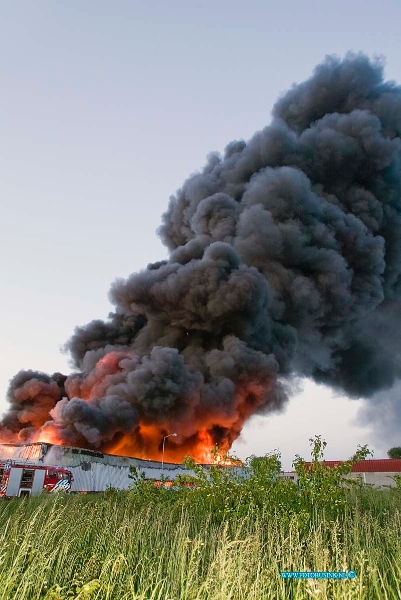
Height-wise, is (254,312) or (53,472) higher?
(254,312)

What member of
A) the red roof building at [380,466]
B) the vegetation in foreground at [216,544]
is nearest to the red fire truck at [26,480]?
the vegetation in foreground at [216,544]

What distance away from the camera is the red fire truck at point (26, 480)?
2316cm

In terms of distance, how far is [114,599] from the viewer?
5285 millimetres

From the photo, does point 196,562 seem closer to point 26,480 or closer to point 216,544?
point 216,544

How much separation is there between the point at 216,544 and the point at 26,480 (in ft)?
62.2

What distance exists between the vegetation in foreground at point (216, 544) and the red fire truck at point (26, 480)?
456 inches

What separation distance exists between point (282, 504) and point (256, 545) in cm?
405

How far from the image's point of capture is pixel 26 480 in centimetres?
2344

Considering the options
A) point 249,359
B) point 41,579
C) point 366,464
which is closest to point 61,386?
point 249,359

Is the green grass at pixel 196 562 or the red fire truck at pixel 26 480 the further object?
the red fire truck at pixel 26 480

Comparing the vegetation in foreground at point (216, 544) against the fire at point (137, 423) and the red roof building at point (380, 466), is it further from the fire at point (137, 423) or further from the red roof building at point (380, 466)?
the red roof building at point (380, 466)

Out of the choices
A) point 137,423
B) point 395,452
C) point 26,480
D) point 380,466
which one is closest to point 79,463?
point 26,480

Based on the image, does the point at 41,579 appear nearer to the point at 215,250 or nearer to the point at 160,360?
the point at 160,360

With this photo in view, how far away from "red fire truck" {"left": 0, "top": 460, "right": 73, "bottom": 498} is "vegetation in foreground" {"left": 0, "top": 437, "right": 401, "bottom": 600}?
11.6 meters
